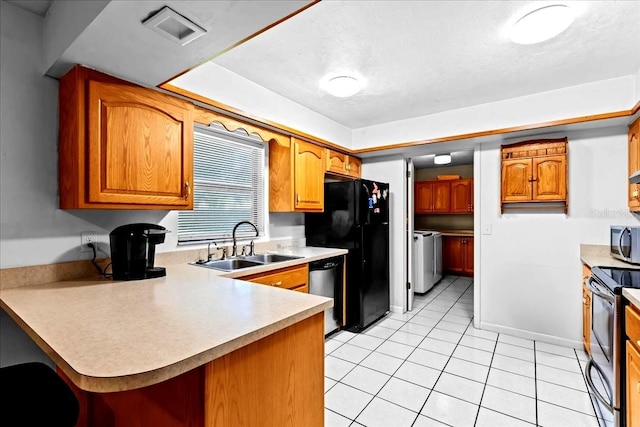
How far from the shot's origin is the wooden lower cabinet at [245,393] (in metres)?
0.89

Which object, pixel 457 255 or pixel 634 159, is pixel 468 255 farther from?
pixel 634 159

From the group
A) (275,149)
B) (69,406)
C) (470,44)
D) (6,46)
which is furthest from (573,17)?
(6,46)

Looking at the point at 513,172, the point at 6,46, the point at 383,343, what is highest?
the point at 6,46

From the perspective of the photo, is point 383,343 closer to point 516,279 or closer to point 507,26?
point 516,279

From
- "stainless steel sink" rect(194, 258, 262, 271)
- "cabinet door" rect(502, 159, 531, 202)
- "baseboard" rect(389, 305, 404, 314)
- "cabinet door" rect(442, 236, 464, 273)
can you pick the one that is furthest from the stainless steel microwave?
"cabinet door" rect(442, 236, 464, 273)

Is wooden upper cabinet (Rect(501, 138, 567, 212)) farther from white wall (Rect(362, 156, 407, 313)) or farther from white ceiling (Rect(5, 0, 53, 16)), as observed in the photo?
white ceiling (Rect(5, 0, 53, 16))

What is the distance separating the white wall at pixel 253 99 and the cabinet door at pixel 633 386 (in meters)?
2.73

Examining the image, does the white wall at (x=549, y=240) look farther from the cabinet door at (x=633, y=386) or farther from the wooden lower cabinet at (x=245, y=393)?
the wooden lower cabinet at (x=245, y=393)

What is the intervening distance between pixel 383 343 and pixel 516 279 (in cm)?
158

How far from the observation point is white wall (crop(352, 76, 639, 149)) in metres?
2.52

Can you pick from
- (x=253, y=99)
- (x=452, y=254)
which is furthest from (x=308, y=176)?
(x=452, y=254)

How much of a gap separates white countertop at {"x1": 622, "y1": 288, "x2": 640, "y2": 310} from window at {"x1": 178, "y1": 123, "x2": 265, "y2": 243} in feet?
8.77

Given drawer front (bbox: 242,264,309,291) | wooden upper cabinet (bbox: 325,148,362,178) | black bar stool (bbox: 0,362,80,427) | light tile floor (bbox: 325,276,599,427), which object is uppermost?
wooden upper cabinet (bbox: 325,148,362,178)

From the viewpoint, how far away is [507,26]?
182 centimetres
